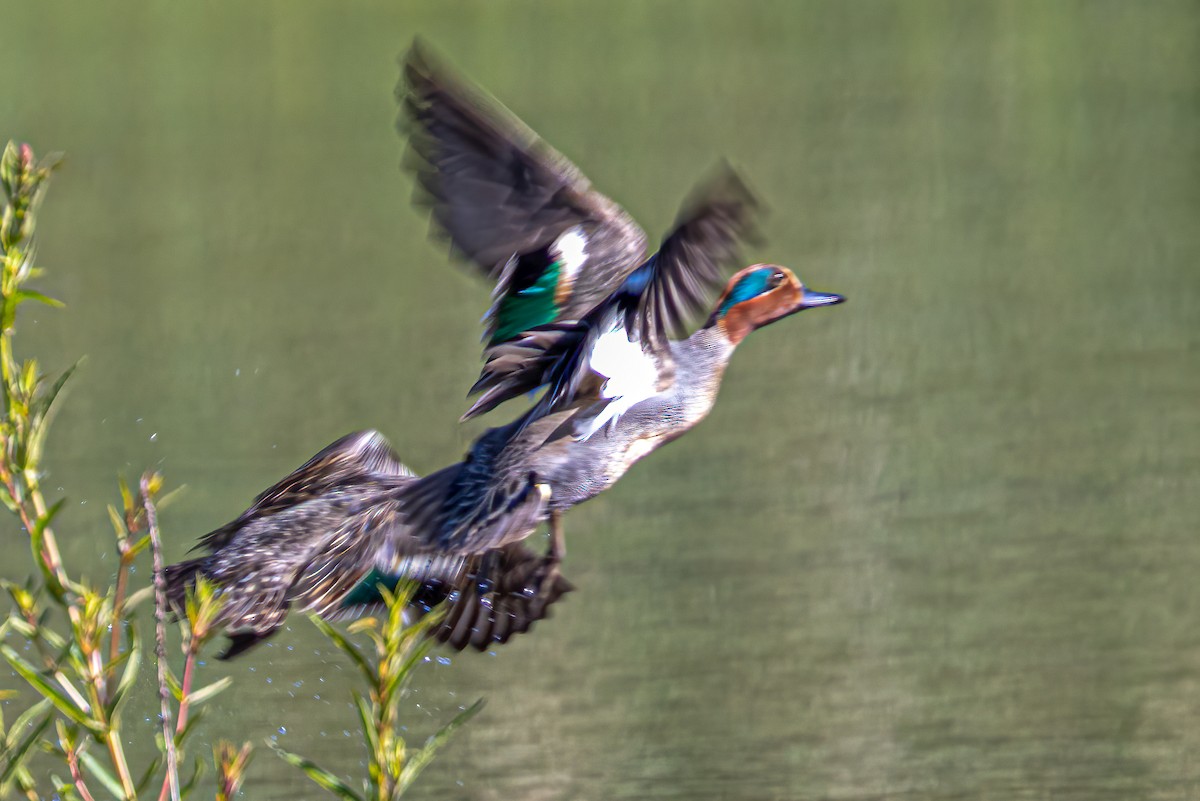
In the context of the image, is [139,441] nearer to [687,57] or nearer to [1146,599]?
[1146,599]

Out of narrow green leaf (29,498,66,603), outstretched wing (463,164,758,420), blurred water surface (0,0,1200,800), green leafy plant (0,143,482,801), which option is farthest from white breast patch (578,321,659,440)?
narrow green leaf (29,498,66,603)

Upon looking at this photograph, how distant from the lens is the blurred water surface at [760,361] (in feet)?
12.3

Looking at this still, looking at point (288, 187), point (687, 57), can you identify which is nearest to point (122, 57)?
point (288, 187)

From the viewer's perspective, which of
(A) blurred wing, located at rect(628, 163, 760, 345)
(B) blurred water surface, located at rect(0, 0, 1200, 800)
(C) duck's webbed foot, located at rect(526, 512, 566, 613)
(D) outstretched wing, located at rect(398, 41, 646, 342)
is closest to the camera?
(A) blurred wing, located at rect(628, 163, 760, 345)

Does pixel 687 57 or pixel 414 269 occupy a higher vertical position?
pixel 687 57

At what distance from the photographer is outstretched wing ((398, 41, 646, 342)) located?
124 inches

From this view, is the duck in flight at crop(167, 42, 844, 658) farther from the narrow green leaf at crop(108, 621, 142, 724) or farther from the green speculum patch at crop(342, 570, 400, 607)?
the narrow green leaf at crop(108, 621, 142, 724)

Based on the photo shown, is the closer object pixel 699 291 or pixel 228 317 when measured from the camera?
pixel 699 291

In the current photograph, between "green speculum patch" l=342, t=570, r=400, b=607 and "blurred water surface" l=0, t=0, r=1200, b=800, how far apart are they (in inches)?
34.5

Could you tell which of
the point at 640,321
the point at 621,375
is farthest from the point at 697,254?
the point at 621,375

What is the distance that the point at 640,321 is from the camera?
2650 millimetres

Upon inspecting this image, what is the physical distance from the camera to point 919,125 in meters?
7.61

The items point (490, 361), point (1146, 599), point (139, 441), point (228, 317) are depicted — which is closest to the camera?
point (490, 361)

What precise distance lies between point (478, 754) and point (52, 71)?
647 centimetres
